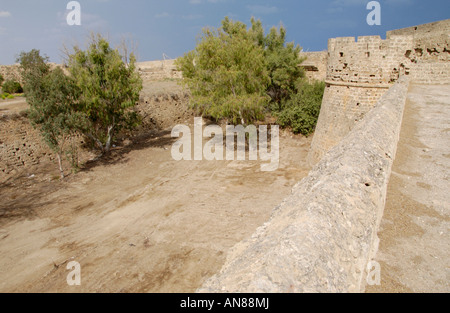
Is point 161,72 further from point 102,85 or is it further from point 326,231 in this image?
point 326,231

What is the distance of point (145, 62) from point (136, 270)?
97.6ft

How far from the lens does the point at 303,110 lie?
18078 mm

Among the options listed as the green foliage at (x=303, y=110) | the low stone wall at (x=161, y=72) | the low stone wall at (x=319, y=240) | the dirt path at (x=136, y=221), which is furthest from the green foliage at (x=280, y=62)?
the low stone wall at (x=319, y=240)

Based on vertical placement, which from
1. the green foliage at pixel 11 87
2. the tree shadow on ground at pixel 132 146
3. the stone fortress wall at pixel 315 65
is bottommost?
the tree shadow on ground at pixel 132 146

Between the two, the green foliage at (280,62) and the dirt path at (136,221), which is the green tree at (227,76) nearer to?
the dirt path at (136,221)

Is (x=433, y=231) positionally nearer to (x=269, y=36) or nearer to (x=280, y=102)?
(x=280, y=102)

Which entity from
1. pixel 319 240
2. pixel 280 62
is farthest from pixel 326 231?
pixel 280 62

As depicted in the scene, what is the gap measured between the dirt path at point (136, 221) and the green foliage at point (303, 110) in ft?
10.8

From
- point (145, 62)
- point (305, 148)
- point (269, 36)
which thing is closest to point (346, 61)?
point (305, 148)

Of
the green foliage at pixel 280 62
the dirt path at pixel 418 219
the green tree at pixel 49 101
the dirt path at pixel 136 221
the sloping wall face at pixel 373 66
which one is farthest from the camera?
the green foliage at pixel 280 62

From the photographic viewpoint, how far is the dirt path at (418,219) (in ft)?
7.11

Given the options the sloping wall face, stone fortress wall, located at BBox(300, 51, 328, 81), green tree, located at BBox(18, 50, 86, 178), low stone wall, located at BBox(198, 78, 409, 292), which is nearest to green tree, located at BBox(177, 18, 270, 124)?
the sloping wall face

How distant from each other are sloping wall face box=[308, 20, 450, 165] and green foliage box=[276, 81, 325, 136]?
267 inches

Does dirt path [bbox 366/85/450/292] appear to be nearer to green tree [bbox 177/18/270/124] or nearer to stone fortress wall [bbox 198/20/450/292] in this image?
stone fortress wall [bbox 198/20/450/292]
